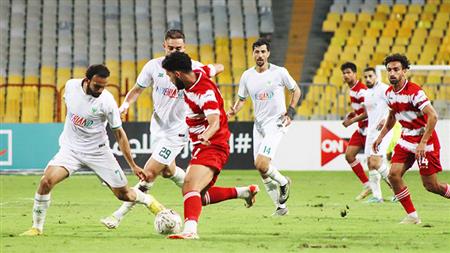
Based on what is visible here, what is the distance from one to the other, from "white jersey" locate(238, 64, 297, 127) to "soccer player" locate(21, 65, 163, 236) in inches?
128

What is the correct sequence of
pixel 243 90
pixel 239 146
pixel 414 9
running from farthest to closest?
1. pixel 414 9
2. pixel 239 146
3. pixel 243 90

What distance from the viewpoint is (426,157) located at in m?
13.3

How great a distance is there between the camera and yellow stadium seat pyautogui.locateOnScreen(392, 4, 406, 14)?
1292 inches

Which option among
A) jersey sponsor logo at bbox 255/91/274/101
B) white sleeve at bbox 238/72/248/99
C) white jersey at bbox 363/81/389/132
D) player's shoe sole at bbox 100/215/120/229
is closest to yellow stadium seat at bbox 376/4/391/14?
white jersey at bbox 363/81/389/132

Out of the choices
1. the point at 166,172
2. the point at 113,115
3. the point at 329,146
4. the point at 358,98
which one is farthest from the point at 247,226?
the point at 329,146

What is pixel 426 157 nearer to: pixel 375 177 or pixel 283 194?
pixel 283 194

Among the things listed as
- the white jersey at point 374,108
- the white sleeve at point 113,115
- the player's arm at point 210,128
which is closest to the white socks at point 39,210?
the white sleeve at point 113,115

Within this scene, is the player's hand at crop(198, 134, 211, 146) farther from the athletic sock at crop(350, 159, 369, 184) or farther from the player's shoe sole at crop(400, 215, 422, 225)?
the athletic sock at crop(350, 159, 369, 184)

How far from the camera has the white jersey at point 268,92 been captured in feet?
51.0

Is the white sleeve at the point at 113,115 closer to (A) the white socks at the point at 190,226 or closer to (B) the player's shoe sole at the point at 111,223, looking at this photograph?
(B) the player's shoe sole at the point at 111,223

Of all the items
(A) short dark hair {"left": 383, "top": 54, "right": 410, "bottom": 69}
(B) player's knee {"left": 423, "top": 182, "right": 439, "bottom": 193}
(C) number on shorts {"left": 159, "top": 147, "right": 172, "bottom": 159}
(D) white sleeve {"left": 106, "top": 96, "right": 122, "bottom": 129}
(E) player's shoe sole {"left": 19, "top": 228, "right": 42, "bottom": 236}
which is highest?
(A) short dark hair {"left": 383, "top": 54, "right": 410, "bottom": 69}

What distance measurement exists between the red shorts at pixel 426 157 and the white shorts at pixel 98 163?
3.30 m

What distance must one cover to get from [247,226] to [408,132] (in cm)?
220

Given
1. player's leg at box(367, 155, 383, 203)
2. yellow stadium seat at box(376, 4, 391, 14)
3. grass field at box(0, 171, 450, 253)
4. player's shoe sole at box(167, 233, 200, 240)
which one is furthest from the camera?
yellow stadium seat at box(376, 4, 391, 14)
